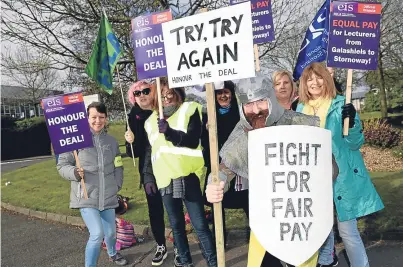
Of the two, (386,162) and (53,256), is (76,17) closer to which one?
(53,256)

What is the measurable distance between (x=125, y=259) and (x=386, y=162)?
7.66 m

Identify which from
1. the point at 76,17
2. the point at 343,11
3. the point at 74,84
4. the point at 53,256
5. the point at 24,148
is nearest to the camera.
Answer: the point at 343,11

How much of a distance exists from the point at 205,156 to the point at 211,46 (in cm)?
192

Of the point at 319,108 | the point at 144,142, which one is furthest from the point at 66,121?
the point at 319,108

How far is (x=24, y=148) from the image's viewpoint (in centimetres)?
2866

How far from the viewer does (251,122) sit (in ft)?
9.38

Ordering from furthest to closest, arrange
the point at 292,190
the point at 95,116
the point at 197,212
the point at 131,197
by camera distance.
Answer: the point at 131,197, the point at 95,116, the point at 197,212, the point at 292,190

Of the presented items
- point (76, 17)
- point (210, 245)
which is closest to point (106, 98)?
point (76, 17)

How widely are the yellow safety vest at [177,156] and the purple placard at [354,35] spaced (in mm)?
1368

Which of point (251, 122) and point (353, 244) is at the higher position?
point (251, 122)

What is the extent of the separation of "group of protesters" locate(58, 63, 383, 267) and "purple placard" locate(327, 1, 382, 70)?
9.1 inches

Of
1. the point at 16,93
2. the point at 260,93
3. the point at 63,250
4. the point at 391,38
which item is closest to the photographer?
the point at 260,93

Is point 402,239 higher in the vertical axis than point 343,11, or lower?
lower

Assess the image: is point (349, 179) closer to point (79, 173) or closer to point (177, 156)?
point (177, 156)
